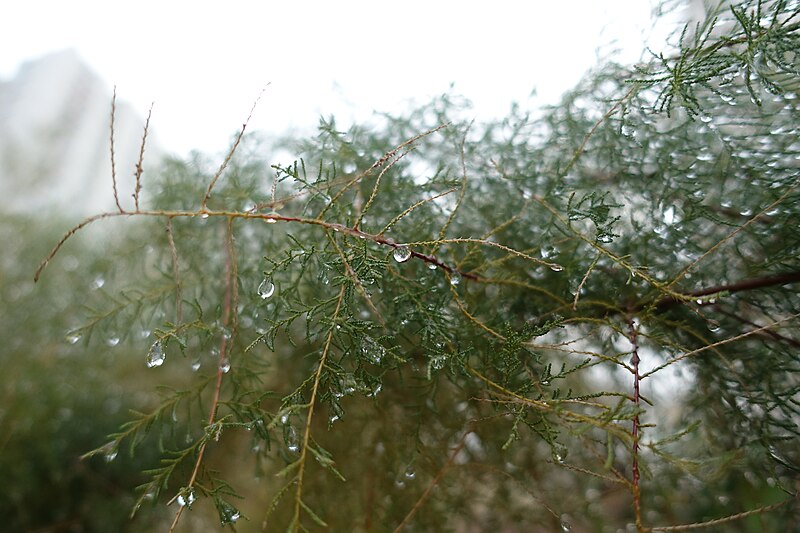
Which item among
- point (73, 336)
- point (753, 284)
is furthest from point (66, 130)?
point (753, 284)

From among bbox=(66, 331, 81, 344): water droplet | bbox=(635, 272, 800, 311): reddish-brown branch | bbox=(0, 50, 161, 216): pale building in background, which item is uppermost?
bbox=(635, 272, 800, 311): reddish-brown branch

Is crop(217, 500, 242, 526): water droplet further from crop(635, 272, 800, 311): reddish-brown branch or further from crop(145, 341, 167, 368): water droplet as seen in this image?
crop(635, 272, 800, 311): reddish-brown branch

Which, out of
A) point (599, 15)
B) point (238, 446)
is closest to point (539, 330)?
point (599, 15)

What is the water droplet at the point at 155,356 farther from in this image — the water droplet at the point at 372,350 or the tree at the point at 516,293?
the water droplet at the point at 372,350

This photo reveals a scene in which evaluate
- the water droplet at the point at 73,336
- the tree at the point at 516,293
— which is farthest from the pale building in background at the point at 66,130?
the water droplet at the point at 73,336

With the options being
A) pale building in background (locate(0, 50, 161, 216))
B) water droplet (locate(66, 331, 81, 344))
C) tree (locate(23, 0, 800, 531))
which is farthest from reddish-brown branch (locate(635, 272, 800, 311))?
pale building in background (locate(0, 50, 161, 216))

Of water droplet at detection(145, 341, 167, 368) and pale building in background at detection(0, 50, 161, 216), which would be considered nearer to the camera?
water droplet at detection(145, 341, 167, 368)

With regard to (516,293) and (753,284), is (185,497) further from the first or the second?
(753,284)

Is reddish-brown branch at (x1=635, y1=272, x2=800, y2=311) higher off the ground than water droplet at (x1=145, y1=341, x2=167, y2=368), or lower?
higher
